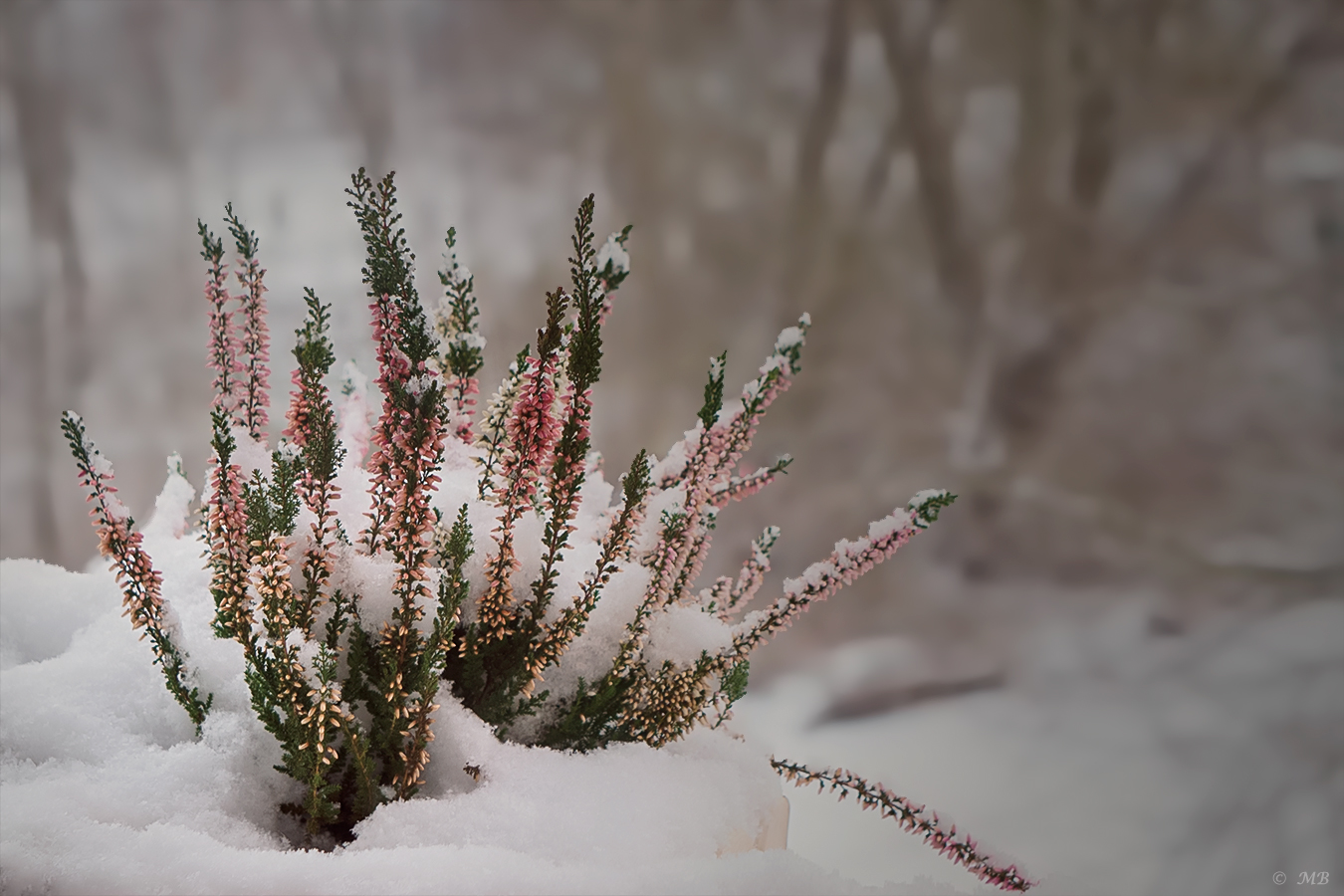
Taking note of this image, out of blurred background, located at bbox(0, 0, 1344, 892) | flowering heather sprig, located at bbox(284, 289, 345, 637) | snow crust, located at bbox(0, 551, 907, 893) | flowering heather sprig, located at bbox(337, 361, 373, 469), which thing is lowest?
snow crust, located at bbox(0, 551, 907, 893)

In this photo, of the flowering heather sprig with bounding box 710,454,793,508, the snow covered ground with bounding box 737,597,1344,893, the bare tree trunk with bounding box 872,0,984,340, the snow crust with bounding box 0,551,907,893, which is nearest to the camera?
the snow crust with bounding box 0,551,907,893

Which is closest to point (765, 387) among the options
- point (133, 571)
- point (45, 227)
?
point (133, 571)

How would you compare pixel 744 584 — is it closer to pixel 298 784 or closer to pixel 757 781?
pixel 757 781

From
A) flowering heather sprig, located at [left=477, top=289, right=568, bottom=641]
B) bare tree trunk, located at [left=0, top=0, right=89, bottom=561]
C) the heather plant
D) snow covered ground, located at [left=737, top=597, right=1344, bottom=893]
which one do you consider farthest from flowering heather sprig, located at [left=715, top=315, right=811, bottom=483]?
bare tree trunk, located at [left=0, top=0, right=89, bottom=561]

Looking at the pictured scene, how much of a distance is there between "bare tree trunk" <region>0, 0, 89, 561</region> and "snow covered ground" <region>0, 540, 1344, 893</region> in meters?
0.85

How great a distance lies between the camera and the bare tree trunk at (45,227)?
117 cm

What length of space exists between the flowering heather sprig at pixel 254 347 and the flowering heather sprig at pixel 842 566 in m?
0.30

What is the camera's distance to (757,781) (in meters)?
0.46

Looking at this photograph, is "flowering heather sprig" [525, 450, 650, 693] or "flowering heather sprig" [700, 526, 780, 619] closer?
"flowering heather sprig" [525, 450, 650, 693]

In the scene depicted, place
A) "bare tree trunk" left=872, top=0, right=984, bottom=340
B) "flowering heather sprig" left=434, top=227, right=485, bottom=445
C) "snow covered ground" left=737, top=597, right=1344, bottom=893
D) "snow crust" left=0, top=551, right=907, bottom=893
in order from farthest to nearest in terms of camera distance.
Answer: "bare tree trunk" left=872, top=0, right=984, bottom=340
"snow covered ground" left=737, top=597, right=1344, bottom=893
"flowering heather sprig" left=434, top=227, right=485, bottom=445
"snow crust" left=0, top=551, right=907, bottom=893

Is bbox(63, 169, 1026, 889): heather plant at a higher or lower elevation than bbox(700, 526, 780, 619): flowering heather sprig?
lower

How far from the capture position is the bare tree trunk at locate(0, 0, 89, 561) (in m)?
1.17

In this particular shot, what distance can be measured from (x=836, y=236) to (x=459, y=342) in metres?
0.84

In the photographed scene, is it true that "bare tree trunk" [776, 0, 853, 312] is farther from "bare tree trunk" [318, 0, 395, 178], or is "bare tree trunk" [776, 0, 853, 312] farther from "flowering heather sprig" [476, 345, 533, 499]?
"flowering heather sprig" [476, 345, 533, 499]
